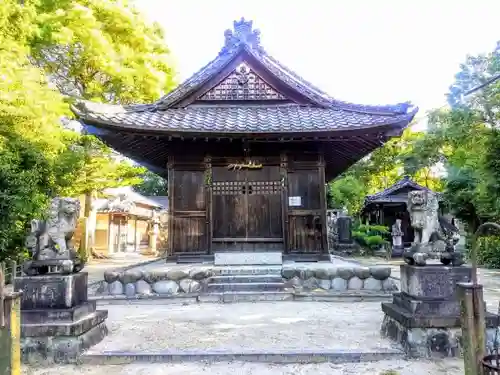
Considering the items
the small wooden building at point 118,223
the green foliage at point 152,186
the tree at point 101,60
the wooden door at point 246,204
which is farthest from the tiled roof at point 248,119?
the green foliage at point 152,186

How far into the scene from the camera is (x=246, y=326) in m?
6.39

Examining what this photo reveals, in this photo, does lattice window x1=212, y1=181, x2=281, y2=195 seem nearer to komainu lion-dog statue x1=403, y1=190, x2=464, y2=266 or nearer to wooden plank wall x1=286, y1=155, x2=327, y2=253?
wooden plank wall x1=286, y1=155, x2=327, y2=253

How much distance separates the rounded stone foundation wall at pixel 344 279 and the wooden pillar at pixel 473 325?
577 cm

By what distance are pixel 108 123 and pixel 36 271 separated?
5.20 meters

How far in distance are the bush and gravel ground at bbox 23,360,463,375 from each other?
15.8m

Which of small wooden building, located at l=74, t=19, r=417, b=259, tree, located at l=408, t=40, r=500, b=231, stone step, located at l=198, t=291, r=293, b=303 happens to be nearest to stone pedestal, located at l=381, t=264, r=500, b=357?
stone step, located at l=198, t=291, r=293, b=303

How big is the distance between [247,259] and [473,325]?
734 cm

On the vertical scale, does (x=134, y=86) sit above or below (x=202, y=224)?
above

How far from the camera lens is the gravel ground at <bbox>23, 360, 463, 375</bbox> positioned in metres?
4.44

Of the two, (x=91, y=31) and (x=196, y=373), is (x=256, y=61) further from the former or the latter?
(x=196, y=373)

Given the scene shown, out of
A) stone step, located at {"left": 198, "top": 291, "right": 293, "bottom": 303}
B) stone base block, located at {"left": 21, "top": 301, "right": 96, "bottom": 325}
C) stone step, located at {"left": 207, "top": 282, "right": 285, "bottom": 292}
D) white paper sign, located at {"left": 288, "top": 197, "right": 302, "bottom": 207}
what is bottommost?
stone step, located at {"left": 198, "top": 291, "right": 293, "bottom": 303}

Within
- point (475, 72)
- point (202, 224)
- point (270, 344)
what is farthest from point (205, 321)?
point (475, 72)

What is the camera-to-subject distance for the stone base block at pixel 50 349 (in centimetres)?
487

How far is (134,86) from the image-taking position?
1812 cm
